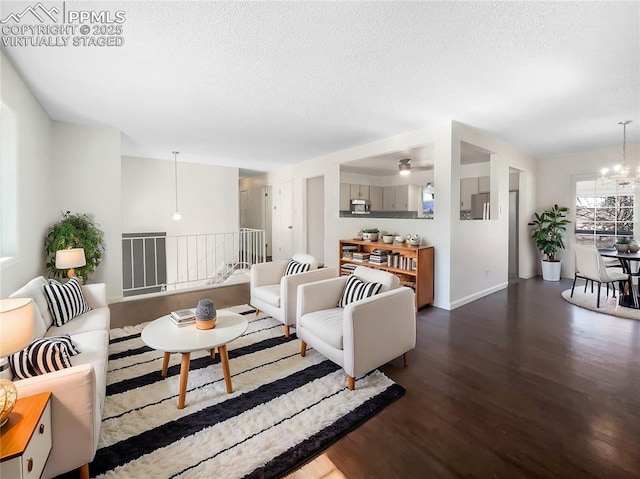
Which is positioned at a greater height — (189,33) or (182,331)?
(189,33)

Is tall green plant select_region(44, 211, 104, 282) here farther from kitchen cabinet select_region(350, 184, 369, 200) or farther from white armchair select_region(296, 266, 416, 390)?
kitchen cabinet select_region(350, 184, 369, 200)

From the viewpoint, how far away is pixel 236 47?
217 centimetres

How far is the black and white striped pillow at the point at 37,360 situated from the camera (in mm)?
1504

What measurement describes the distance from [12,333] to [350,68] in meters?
2.72

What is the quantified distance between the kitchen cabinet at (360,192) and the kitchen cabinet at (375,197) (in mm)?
177

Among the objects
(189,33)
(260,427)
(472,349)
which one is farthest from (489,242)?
(189,33)

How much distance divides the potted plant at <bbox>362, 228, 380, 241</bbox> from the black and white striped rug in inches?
100

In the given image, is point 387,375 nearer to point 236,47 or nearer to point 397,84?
point 397,84

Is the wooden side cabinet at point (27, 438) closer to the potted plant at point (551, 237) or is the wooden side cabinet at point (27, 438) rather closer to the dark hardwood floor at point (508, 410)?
the dark hardwood floor at point (508, 410)

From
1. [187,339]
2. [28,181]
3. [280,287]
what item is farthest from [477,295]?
[28,181]

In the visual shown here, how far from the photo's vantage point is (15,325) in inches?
49.3

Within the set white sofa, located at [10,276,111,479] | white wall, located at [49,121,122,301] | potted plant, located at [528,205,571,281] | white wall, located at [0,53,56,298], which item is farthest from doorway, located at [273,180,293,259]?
white sofa, located at [10,276,111,479]

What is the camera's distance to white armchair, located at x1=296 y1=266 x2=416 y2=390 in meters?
2.09

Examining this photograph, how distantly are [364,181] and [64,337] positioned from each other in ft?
23.6
